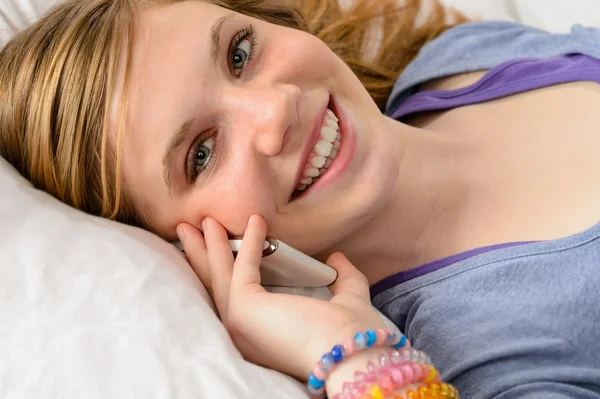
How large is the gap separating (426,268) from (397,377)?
14.5 inches

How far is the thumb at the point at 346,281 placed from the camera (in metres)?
0.81

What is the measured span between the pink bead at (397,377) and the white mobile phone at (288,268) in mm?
224

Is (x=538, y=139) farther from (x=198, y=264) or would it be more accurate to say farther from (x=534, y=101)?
(x=198, y=264)

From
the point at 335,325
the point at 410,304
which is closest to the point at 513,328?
the point at 410,304

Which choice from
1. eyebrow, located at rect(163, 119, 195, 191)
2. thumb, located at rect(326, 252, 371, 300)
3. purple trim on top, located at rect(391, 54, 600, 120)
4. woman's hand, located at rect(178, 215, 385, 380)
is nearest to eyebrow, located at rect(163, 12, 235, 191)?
eyebrow, located at rect(163, 119, 195, 191)

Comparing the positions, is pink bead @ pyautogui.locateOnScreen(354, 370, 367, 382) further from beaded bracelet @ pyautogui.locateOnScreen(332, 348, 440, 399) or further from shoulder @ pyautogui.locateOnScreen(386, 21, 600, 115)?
shoulder @ pyautogui.locateOnScreen(386, 21, 600, 115)

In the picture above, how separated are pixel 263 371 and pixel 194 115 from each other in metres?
0.36

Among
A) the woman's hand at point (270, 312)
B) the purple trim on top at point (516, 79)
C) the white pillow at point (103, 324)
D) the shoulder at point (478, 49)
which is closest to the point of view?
the white pillow at point (103, 324)

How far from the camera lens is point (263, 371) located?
2.09 feet

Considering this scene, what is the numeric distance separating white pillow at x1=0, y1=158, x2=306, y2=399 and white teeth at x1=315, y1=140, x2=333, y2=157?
0.26 m

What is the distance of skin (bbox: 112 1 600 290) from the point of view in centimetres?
82

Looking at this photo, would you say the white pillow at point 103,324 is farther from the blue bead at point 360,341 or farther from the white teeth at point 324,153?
the white teeth at point 324,153

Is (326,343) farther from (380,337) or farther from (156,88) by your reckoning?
(156,88)

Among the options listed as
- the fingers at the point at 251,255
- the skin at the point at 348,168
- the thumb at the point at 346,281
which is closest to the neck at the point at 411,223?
the skin at the point at 348,168
